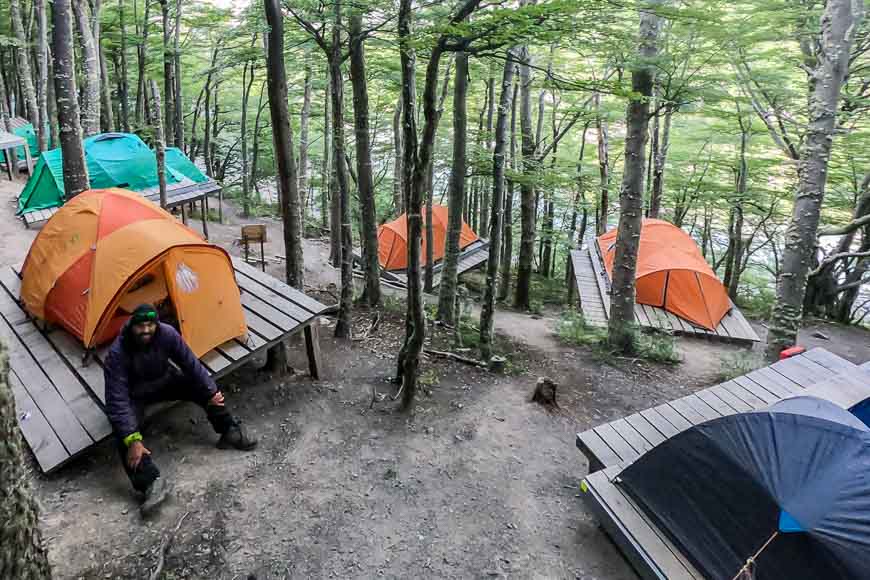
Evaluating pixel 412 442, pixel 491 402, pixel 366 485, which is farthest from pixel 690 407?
pixel 366 485

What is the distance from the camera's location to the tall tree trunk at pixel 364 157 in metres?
7.31

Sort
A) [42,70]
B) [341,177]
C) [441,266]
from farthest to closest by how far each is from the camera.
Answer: [441,266] → [42,70] → [341,177]

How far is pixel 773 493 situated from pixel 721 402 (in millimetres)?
2344

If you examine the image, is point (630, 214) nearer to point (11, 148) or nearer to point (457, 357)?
point (457, 357)

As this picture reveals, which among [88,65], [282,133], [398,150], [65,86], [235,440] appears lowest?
[235,440]

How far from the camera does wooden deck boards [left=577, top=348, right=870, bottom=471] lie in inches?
170

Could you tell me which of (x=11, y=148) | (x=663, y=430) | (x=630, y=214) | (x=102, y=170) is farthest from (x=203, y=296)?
(x=11, y=148)

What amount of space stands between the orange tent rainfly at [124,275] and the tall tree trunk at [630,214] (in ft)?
20.7

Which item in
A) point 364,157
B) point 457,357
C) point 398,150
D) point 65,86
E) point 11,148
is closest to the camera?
point 65,86

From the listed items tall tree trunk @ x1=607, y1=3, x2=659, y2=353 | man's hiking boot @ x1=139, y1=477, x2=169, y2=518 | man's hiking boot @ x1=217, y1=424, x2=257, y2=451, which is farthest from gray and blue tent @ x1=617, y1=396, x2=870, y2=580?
tall tree trunk @ x1=607, y1=3, x2=659, y2=353

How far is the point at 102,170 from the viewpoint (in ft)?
39.0

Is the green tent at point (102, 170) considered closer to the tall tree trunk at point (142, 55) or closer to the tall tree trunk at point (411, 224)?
the tall tree trunk at point (142, 55)

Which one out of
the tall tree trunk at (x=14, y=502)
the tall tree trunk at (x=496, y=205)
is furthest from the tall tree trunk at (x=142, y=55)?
the tall tree trunk at (x=14, y=502)

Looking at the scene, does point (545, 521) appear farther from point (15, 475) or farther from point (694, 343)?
point (694, 343)
